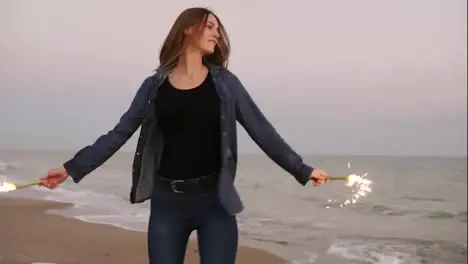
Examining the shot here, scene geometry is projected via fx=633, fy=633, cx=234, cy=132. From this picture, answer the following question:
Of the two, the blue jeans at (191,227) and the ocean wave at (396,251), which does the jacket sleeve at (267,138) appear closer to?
the blue jeans at (191,227)

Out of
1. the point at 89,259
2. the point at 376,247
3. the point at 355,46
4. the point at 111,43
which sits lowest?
the point at 89,259

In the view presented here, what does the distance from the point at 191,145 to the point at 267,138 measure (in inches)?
6.4

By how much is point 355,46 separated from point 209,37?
1.16 m

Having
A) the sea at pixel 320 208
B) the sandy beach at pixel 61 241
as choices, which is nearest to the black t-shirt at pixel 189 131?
the sea at pixel 320 208

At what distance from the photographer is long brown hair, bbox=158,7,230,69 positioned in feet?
4.29

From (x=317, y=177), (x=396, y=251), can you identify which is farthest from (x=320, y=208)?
(x=317, y=177)

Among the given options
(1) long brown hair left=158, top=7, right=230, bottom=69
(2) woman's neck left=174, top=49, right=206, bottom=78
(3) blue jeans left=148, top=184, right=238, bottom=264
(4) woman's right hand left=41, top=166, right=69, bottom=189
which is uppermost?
(1) long brown hair left=158, top=7, right=230, bottom=69

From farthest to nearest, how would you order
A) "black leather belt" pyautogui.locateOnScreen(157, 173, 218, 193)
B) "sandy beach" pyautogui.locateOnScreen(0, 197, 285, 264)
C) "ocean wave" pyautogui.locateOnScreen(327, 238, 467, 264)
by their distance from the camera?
"ocean wave" pyautogui.locateOnScreen(327, 238, 467, 264) → "sandy beach" pyautogui.locateOnScreen(0, 197, 285, 264) → "black leather belt" pyautogui.locateOnScreen(157, 173, 218, 193)

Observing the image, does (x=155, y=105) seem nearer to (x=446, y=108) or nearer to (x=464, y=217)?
(x=446, y=108)

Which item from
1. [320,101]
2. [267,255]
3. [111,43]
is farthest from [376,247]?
[111,43]

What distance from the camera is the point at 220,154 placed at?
1.27 metres

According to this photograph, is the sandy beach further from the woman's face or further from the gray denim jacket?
the woman's face

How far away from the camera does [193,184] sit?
1.24m

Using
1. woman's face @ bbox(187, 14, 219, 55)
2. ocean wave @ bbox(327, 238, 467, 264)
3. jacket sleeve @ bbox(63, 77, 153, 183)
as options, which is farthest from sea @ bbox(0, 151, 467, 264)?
woman's face @ bbox(187, 14, 219, 55)
